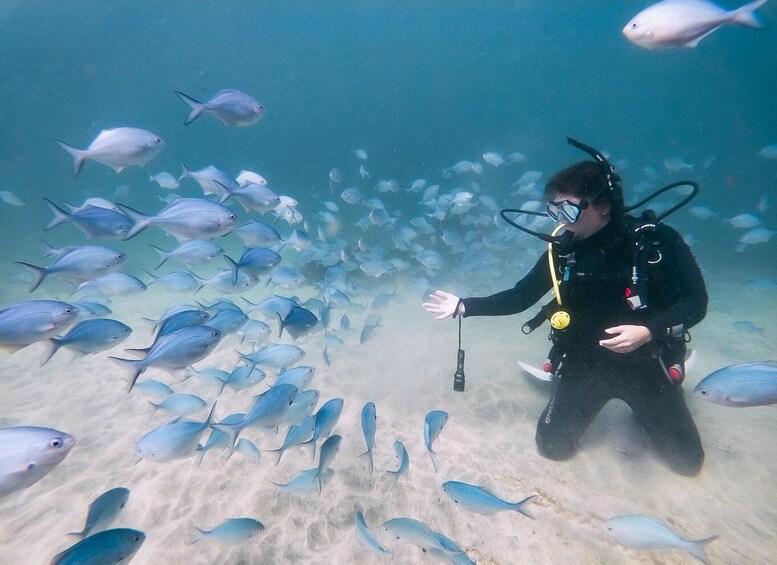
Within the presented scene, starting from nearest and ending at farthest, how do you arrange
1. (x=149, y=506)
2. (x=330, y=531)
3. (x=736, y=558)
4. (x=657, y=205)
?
(x=736, y=558)
(x=330, y=531)
(x=149, y=506)
(x=657, y=205)

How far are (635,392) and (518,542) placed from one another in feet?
7.26

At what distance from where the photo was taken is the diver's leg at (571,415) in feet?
12.5

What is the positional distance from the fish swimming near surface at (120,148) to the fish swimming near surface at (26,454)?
322 cm

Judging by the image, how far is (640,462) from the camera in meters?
3.78

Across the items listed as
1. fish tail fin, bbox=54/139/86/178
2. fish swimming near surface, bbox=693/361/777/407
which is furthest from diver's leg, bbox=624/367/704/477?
fish tail fin, bbox=54/139/86/178

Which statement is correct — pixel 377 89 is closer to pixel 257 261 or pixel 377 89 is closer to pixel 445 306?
pixel 257 261

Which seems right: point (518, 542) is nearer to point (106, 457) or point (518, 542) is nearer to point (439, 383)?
point (439, 383)

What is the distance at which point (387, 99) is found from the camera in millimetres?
60000

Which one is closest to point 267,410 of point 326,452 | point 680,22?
point 326,452

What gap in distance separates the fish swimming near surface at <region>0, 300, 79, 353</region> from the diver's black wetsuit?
378 centimetres

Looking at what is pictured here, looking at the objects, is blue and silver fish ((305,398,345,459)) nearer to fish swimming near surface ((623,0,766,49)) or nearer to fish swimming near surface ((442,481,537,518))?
fish swimming near surface ((442,481,537,518))

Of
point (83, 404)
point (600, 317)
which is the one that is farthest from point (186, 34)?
point (600, 317)

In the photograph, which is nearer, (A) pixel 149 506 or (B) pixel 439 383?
(A) pixel 149 506

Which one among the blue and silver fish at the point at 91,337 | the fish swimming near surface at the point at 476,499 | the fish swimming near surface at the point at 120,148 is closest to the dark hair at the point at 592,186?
Result: the fish swimming near surface at the point at 476,499
